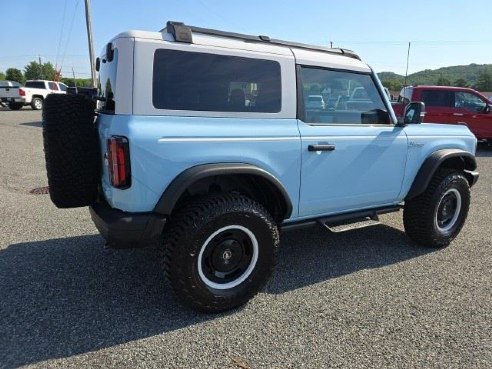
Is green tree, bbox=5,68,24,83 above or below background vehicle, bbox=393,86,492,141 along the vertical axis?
above

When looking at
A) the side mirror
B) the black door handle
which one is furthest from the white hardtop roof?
the black door handle

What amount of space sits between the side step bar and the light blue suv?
2cm

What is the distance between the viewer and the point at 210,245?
298cm

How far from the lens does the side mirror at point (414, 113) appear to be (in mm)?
4000

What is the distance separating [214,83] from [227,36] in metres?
0.43

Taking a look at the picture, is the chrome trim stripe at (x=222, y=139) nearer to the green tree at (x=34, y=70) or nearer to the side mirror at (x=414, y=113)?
the side mirror at (x=414, y=113)

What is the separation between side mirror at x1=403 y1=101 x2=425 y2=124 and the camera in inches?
157

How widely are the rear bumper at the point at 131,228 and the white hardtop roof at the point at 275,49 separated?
3.86 feet

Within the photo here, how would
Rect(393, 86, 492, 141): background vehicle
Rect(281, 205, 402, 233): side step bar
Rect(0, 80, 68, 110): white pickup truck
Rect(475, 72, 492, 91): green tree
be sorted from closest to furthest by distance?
Rect(281, 205, 402, 233): side step bar
Rect(393, 86, 492, 141): background vehicle
Rect(0, 80, 68, 110): white pickup truck
Rect(475, 72, 492, 91): green tree

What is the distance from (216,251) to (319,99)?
1586mm

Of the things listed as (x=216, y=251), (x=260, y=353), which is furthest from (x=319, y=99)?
(x=260, y=353)

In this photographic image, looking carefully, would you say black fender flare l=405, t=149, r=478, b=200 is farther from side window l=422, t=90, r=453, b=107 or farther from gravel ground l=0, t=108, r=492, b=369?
side window l=422, t=90, r=453, b=107

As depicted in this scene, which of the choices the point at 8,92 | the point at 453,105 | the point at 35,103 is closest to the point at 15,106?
the point at 8,92

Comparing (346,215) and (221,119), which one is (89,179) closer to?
(221,119)
